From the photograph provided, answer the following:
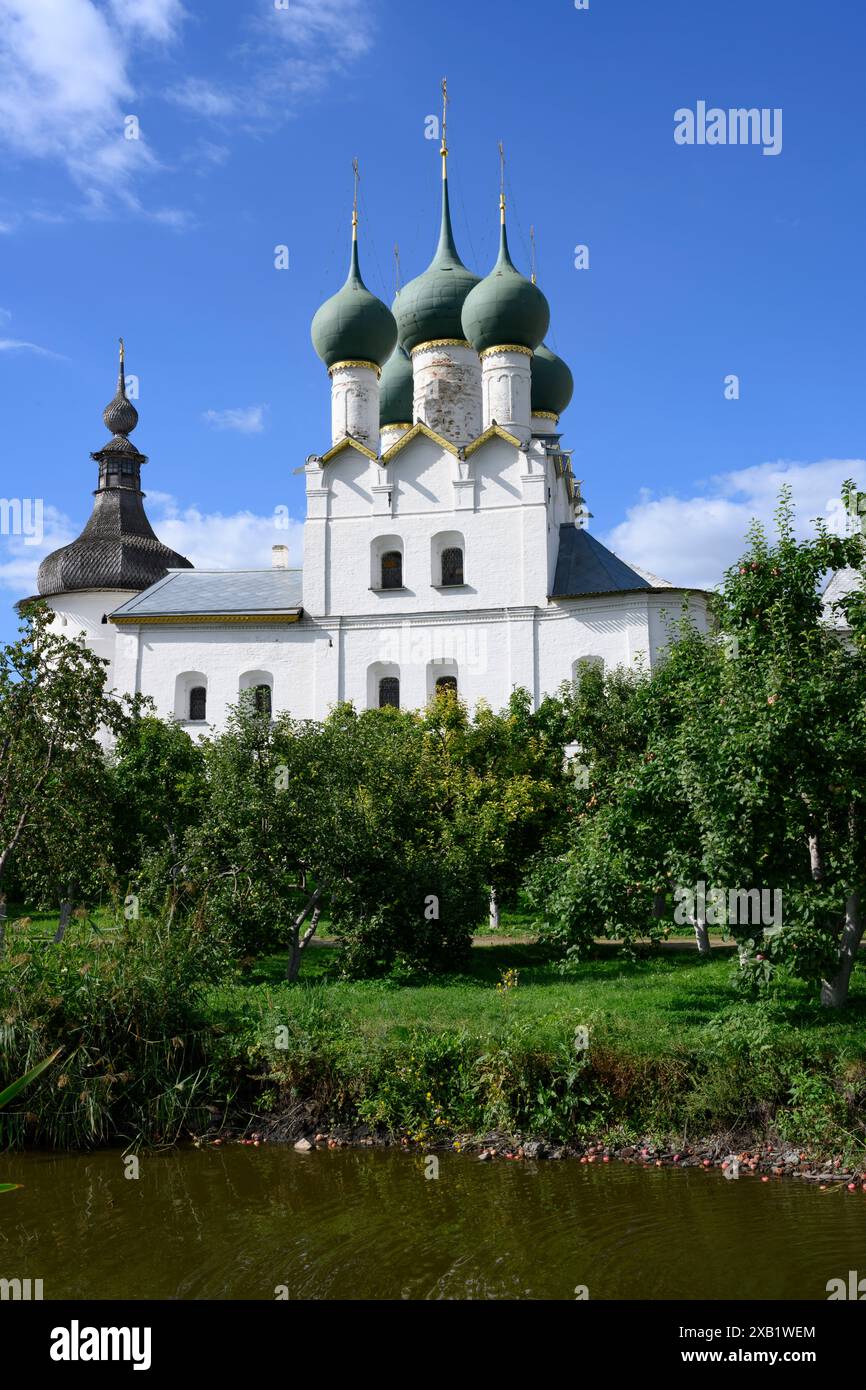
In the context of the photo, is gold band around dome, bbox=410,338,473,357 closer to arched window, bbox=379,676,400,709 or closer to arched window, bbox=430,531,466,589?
arched window, bbox=430,531,466,589

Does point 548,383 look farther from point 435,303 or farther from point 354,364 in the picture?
point 354,364

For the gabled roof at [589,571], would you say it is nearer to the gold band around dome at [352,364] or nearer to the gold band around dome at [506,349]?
the gold band around dome at [506,349]

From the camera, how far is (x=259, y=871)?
1534 centimetres

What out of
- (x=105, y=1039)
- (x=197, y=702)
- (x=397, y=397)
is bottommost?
(x=105, y=1039)

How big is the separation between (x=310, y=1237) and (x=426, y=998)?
533 centimetres

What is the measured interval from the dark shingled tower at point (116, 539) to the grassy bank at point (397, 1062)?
23275mm

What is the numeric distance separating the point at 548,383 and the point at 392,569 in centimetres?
877

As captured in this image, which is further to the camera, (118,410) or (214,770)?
(118,410)

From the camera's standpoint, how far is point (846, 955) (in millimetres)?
11547

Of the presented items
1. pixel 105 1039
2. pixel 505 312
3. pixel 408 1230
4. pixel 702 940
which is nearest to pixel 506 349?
pixel 505 312

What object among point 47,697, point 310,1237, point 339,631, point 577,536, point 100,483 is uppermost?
point 100,483

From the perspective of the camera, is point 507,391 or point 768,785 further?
point 507,391
